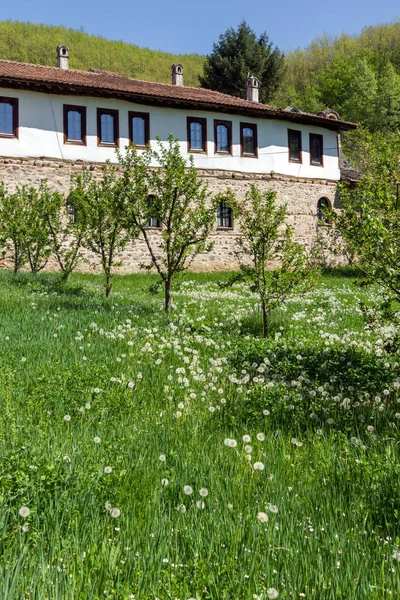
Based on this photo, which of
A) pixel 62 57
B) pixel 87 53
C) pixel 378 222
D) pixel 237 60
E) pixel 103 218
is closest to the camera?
pixel 378 222

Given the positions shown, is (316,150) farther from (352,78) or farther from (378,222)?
(352,78)

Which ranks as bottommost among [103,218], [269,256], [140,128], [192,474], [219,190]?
[192,474]

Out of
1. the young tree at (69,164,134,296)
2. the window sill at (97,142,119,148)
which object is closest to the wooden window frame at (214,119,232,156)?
the window sill at (97,142,119,148)

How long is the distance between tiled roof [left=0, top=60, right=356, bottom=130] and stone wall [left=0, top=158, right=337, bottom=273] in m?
3.41

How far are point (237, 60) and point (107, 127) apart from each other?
26.3m

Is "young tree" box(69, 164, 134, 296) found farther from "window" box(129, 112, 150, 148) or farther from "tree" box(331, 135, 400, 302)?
"window" box(129, 112, 150, 148)

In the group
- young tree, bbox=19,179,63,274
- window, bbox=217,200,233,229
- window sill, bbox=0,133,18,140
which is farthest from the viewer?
window, bbox=217,200,233,229

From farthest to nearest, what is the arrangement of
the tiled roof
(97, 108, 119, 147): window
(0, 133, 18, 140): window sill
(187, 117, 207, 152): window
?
(187, 117, 207, 152): window → (97, 108, 119, 147): window → (0, 133, 18, 140): window sill → the tiled roof

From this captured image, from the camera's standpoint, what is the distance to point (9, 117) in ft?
84.1

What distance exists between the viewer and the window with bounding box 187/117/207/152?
29531mm

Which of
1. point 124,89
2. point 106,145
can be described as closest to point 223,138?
point 124,89

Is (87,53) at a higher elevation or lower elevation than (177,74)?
higher

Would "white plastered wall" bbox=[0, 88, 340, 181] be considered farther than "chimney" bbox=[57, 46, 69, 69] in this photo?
No

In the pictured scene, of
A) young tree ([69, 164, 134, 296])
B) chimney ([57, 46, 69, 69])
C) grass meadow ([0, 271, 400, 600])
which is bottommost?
grass meadow ([0, 271, 400, 600])
